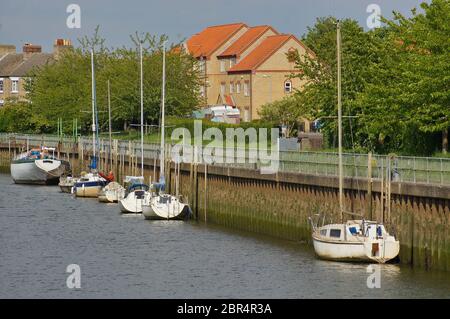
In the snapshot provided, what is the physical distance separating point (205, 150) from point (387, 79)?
13.6m

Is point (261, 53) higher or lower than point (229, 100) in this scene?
higher

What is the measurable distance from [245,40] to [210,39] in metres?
7.36

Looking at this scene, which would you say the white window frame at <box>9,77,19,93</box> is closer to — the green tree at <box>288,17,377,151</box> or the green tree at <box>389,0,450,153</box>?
the green tree at <box>288,17,377,151</box>

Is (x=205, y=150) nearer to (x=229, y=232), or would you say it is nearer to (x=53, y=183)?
(x=229, y=232)

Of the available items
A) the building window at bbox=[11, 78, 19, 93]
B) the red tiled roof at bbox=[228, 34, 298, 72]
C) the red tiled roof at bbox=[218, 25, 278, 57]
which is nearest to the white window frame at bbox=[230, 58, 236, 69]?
the red tiled roof at bbox=[218, 25, 278, 57]

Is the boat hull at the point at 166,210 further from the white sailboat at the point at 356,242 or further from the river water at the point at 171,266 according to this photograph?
the white sailboat at the point at 356,242

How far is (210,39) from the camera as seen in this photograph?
137750 mm

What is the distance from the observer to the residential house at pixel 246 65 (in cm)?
12262

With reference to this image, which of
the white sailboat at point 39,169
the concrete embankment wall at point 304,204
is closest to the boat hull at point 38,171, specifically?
the white sailboat at point 39,169

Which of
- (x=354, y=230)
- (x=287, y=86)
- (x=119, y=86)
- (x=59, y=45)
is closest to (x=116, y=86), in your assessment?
(x=119, y=86)

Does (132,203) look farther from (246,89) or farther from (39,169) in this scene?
(246,89)

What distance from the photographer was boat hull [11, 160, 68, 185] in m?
104

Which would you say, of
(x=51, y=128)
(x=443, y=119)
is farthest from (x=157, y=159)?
(x=51, y=128)

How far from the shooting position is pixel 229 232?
66.4m
